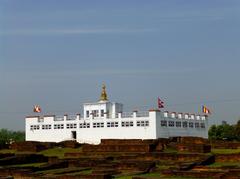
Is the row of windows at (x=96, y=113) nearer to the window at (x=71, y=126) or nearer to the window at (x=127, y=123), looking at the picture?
the window at (x=71, y=126)

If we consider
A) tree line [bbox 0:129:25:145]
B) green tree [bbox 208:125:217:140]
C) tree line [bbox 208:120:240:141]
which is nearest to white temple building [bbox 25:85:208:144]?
tree line [bbox 208:120:240:141]

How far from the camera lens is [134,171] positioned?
2095 centimetres

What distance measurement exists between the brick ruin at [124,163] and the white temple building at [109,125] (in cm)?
719

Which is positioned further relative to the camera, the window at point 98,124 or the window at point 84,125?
the window at point 84,125

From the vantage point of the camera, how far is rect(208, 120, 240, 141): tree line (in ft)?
194

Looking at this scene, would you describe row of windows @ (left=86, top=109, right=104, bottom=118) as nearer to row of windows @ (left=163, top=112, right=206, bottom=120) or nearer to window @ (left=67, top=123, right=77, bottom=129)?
window @ (left=67, top=123, right=77, bottom=129)

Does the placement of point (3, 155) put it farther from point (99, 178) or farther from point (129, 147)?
point (99, 178)

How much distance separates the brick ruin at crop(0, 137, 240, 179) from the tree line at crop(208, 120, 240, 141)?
76.3 ft

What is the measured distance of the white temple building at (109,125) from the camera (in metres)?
44.0

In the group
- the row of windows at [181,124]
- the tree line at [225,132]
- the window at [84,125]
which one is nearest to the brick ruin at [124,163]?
the row of windows at [181,124]

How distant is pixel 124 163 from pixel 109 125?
23.8 meters

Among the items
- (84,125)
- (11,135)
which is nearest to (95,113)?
(84,125)

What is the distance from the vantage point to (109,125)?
151 feet

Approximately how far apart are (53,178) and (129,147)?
15368mm
